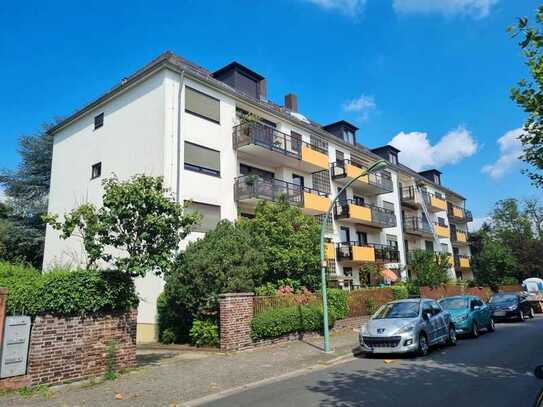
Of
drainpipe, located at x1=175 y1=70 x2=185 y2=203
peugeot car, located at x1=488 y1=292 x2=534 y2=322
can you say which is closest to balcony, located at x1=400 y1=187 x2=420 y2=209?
peugeot car, located at x1=488 y1=292 x2=534 y2=322

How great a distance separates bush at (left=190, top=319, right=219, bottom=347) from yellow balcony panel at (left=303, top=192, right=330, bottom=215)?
437 inches

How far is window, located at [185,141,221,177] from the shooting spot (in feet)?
62.9

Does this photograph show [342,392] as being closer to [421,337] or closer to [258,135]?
[421,337]

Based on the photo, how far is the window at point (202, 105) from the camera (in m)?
19.8

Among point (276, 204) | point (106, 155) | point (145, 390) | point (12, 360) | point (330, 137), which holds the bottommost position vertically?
point (145, 390)

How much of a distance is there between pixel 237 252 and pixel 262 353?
138 inches

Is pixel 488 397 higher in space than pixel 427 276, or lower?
lower

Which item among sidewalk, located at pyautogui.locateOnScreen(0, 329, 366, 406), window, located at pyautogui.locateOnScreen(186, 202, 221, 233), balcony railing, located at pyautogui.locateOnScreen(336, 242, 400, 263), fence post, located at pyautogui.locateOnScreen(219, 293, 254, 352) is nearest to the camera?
sidewalk, located at pyautogui.locateOnScreen(0, 329, 366, 406)

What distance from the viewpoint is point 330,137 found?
29297 mm

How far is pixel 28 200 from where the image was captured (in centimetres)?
2831

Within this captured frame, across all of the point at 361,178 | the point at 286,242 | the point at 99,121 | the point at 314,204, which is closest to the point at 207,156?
the point at 286,242

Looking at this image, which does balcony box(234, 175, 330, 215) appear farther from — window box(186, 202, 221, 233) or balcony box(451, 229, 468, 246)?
balcony box(451, 229, 468, 246)

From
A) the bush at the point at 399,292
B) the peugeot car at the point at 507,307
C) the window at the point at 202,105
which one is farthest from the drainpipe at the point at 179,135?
the peugeot car at the point at 507,307

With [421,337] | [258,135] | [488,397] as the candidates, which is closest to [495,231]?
[258,135]
